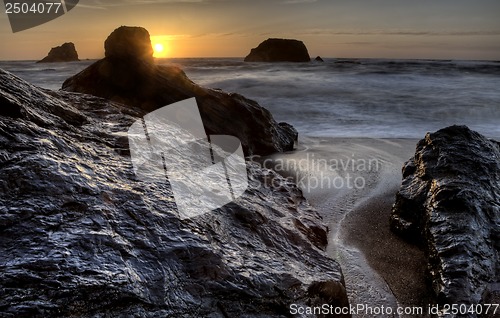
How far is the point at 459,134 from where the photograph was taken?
3586 mm

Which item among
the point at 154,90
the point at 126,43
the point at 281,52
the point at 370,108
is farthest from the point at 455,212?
the point at 281,52

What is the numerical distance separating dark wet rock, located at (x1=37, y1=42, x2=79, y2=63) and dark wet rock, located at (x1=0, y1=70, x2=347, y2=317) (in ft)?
261

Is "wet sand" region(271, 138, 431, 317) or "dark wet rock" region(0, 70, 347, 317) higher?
"dark wet rock" region(0, 70, 347, 317)

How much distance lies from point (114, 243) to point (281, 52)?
63.8m

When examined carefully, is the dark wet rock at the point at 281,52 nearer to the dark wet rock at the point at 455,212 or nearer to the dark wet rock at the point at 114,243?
the dark wet rock at the point at 455,212

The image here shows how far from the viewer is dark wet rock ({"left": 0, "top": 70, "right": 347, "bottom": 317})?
1362 millimetres

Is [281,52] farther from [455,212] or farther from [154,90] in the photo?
[455,212]

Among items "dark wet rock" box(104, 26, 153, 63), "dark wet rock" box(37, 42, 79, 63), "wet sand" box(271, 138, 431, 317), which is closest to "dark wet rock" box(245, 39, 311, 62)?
"dark wet rock" box(37, 42, 79, 63)

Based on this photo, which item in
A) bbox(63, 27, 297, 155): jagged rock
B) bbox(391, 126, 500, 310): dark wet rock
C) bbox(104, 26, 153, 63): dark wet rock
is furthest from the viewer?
bbox(104, 26, 153, 63): dark wet rock

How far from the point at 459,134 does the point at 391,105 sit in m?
10.6

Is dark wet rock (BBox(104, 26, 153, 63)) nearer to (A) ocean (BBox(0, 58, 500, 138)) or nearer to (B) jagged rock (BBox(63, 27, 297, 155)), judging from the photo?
(B) jagged rock (BBox(63, 27, 297, 155))

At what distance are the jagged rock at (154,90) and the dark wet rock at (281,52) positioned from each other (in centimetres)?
5827

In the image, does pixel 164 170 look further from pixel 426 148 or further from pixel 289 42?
pixel 289 42

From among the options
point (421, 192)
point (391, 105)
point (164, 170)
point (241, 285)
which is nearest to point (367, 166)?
point (421, 192)
